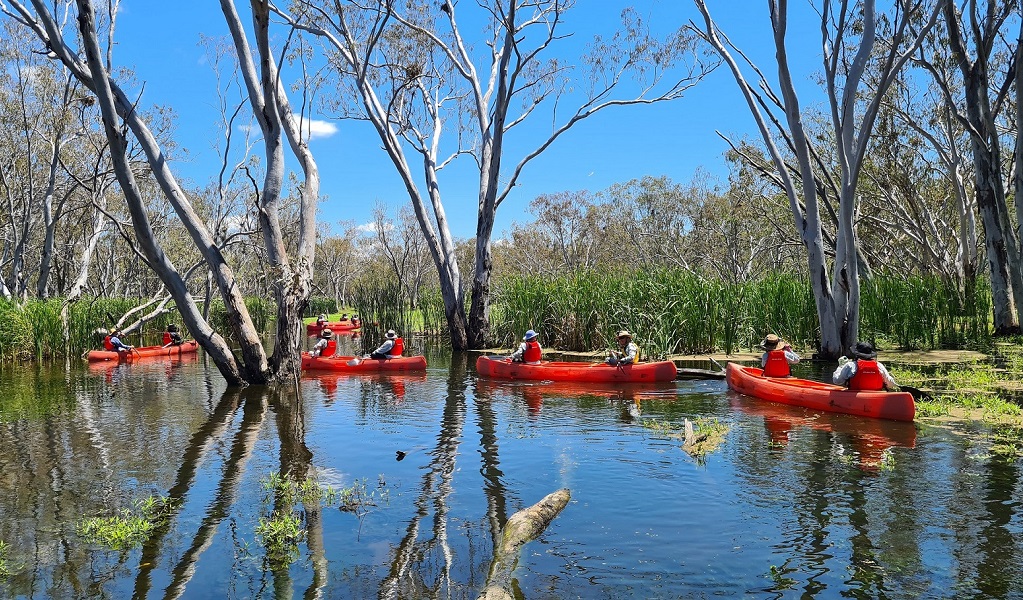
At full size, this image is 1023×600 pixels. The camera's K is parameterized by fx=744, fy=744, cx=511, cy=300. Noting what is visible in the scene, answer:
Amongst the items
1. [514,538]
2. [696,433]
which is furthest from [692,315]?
[514,538]

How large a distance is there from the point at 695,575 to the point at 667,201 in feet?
132

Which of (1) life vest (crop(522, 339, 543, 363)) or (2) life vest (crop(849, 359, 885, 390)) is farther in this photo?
(1) life vest (crop(522, 339, 543, 363))

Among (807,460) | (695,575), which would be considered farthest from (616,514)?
(807,460)

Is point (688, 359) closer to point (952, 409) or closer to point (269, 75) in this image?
point (952, 409)

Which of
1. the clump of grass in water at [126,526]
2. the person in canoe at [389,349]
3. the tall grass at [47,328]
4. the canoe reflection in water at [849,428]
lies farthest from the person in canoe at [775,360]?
the tall grass at [47,328]

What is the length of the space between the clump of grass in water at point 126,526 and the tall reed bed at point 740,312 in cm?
1212

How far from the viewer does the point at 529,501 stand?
679 centimetres

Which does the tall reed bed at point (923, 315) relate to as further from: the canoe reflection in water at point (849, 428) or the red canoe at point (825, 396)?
the canoe reflection in water at point (849, 428)

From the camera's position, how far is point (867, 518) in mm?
5992

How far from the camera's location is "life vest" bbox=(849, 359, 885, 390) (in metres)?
10.0

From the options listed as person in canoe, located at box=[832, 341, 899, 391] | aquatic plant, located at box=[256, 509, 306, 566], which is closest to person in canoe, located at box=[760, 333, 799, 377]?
person in canoe, located at box=[832, 341, 899, 391]

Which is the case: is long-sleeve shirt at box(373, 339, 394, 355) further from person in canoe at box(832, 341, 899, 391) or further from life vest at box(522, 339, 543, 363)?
person in canoe at box(832, 341, 899, 391)

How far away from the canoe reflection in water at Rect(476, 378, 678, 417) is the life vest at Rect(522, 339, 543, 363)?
63cm

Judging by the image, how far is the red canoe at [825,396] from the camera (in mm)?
9445
